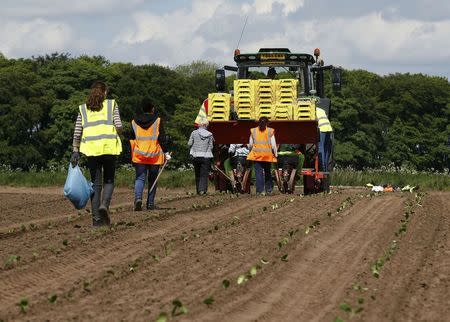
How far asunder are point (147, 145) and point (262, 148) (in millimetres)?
5180

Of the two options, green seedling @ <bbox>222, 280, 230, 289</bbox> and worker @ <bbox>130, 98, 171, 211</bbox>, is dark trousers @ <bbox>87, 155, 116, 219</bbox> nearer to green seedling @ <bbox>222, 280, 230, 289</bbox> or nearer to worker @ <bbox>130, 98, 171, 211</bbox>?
worker @ <bbox>130, 98, 171, 211</bbox>

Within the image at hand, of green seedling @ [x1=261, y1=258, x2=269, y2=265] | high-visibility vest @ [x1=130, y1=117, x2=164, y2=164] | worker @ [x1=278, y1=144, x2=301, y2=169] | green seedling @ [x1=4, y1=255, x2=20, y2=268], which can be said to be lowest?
green seedling @ [x1=261, y1=258, x2=269, y2=265]

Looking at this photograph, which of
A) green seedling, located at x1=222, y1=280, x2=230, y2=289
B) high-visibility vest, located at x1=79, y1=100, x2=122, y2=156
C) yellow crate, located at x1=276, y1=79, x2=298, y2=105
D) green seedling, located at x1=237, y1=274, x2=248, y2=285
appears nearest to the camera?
green seedling, located at x1=222, y1=280, x2=230, y2=289

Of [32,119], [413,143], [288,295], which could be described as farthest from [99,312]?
[413,143]

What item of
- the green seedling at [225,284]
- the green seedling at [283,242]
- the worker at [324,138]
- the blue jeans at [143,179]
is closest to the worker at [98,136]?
the green seedling at [283,242]

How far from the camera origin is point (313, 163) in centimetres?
2611

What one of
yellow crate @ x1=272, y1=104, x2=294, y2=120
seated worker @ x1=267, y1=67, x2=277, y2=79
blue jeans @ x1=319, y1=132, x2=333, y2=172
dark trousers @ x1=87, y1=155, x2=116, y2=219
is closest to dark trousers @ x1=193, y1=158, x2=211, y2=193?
yellow crate @ x1=272, y1=104, x2=294, y2=120

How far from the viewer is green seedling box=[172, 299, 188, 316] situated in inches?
323

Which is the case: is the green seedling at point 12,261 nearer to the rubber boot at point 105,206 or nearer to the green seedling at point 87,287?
the green seedling at point 87,287

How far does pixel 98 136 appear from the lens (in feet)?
50.1

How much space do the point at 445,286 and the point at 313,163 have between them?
16189 millimetres

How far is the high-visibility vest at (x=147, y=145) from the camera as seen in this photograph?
18938 millimetres

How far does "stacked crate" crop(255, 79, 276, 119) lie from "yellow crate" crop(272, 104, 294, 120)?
92 millimetres

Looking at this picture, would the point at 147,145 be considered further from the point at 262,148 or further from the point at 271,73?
the point at 271,73
